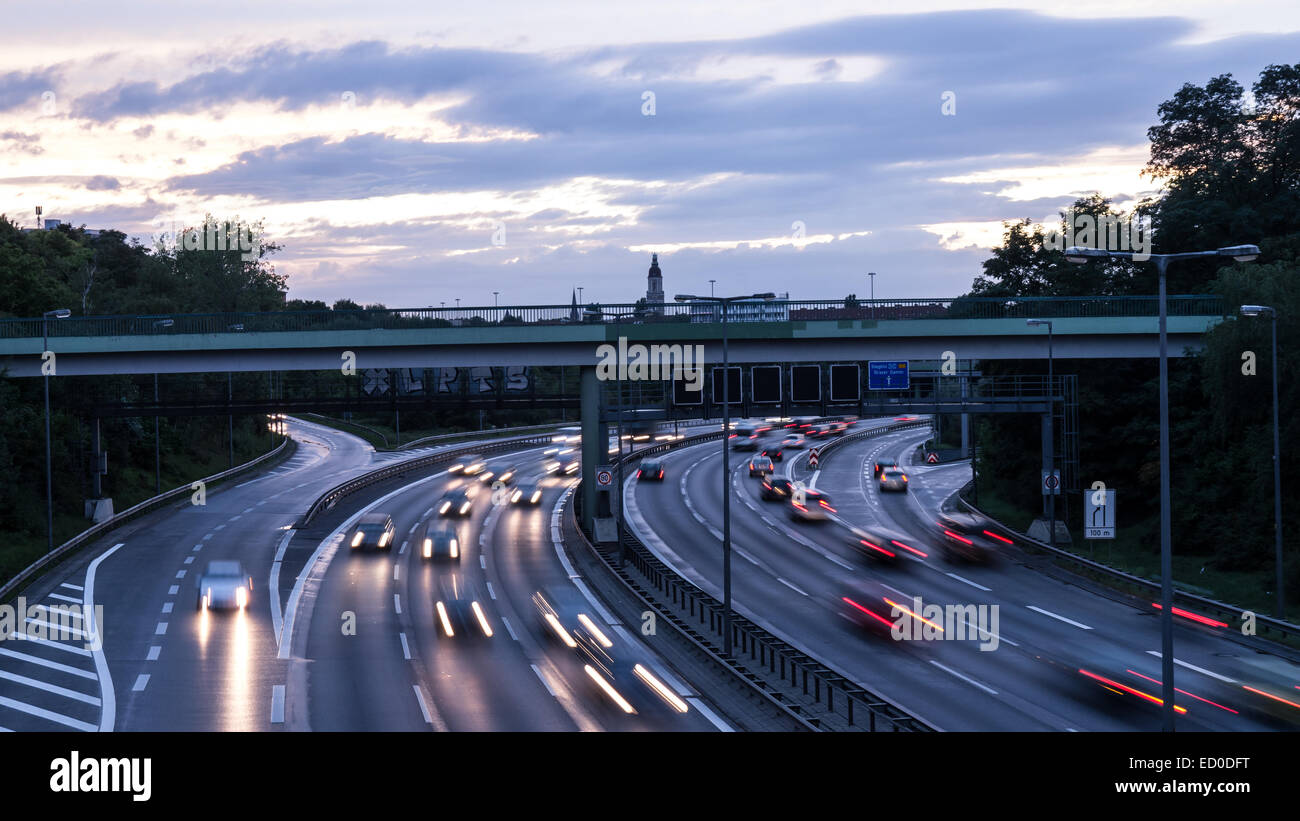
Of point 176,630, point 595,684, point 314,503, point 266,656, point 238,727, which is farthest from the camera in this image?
point 314,503

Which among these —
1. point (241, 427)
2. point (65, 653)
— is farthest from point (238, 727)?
point (241, 427)

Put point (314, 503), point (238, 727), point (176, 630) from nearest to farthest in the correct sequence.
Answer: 1. point (238, 727)
2. point (176, 630)
3. point (314, 503)

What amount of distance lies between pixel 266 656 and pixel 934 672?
18.1 m

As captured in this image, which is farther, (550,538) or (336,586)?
(550,538)

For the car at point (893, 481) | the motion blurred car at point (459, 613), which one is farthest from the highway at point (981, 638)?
the motion blurred car at point (459, 613)

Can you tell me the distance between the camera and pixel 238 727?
2444 centimetres

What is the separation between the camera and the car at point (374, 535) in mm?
51781

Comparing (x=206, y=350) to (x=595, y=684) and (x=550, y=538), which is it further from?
(x=595, y=684)

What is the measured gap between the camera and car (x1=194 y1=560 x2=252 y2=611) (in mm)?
39188

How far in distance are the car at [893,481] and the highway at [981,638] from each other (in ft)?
26.6

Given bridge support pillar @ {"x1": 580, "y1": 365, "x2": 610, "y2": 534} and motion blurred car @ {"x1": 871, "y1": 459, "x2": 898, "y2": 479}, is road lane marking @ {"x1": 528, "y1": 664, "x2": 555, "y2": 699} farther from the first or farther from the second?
motion blurred car @ {"x1": 871, "y1": 459, "x2": 898, "y2": 479}

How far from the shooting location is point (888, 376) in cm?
5312

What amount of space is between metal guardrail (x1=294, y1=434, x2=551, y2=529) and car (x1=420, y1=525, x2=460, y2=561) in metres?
10.2

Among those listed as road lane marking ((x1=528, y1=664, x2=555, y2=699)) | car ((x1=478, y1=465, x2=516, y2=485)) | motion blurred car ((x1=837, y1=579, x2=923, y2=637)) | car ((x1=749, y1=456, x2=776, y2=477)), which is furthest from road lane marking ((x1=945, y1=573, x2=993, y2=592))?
car ((x1=478, y1=465, x2=516, y2=485))
